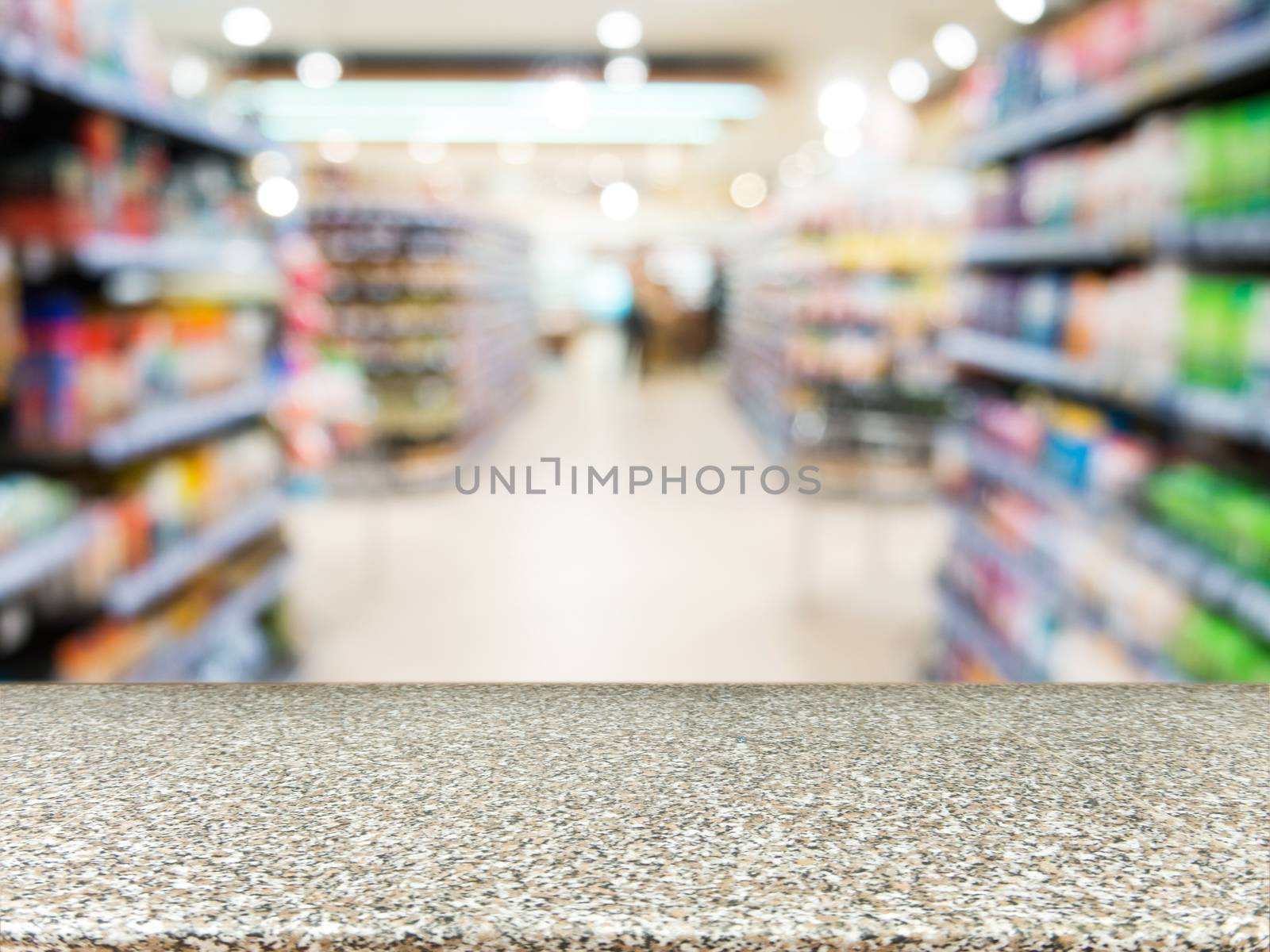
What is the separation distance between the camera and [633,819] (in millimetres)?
763

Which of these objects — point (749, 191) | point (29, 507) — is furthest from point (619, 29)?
point (749, 191)

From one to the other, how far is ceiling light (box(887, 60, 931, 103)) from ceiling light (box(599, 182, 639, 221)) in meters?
9.99

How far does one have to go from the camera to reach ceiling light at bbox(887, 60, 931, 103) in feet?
31.9

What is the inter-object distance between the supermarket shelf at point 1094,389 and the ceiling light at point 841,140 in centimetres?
958

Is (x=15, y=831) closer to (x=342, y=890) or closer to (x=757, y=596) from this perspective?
(x=342, y=890)

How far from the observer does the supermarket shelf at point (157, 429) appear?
251 cm

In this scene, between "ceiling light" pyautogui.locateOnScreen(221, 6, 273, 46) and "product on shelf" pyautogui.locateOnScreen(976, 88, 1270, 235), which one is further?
"ceiling light" pyautogui.locateOnScreen(221, 6, 273, 46)

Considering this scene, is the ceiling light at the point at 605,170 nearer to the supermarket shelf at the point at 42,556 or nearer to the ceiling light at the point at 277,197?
the ceiling light at the point at 277,197

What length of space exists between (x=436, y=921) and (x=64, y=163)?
2458 millimetres

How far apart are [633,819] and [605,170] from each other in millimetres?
19906

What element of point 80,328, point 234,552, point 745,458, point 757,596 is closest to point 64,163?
point 80,328

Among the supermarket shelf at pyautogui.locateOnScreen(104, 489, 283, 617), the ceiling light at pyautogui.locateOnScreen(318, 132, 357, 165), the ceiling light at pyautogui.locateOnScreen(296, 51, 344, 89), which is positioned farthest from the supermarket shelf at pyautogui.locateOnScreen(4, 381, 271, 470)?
the ceiling light at pyautogui.locateOnScreen(318, 132, 357, 165)

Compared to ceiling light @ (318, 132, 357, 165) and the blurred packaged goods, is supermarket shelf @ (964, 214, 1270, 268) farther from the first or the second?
ceiling light @ (318, 132, 357, 165)

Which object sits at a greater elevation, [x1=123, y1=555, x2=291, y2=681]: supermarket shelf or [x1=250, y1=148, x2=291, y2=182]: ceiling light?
[x1=250, y1=148, x2=291, y2=182]: ceiling light
